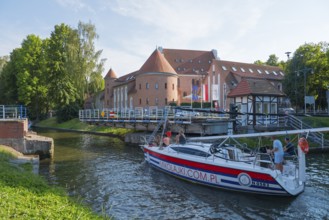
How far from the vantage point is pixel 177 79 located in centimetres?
6506

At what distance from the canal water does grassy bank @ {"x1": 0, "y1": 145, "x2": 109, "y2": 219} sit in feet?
5.12

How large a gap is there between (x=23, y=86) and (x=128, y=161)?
44.0 m

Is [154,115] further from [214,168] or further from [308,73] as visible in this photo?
[308,73]

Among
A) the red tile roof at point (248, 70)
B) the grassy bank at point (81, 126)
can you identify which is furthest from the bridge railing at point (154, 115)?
the red tile roof at point (248, 70)

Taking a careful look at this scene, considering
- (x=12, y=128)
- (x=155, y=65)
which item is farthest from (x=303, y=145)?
(x=155, y=65)

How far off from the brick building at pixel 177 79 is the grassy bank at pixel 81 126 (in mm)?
12712

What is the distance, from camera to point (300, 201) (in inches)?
513

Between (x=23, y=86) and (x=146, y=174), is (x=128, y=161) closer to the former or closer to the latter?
(x=146, y=174)

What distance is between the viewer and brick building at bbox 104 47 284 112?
6016 cm

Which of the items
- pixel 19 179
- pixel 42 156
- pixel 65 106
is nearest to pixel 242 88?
pixel 42 156

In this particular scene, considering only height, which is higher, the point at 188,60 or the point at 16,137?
the point at 188,60

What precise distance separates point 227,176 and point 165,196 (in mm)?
2989

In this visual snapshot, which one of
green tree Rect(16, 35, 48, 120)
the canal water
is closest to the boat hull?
the canal water

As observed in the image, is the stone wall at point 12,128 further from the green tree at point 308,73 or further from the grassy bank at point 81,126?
the green tree at point 308,73
